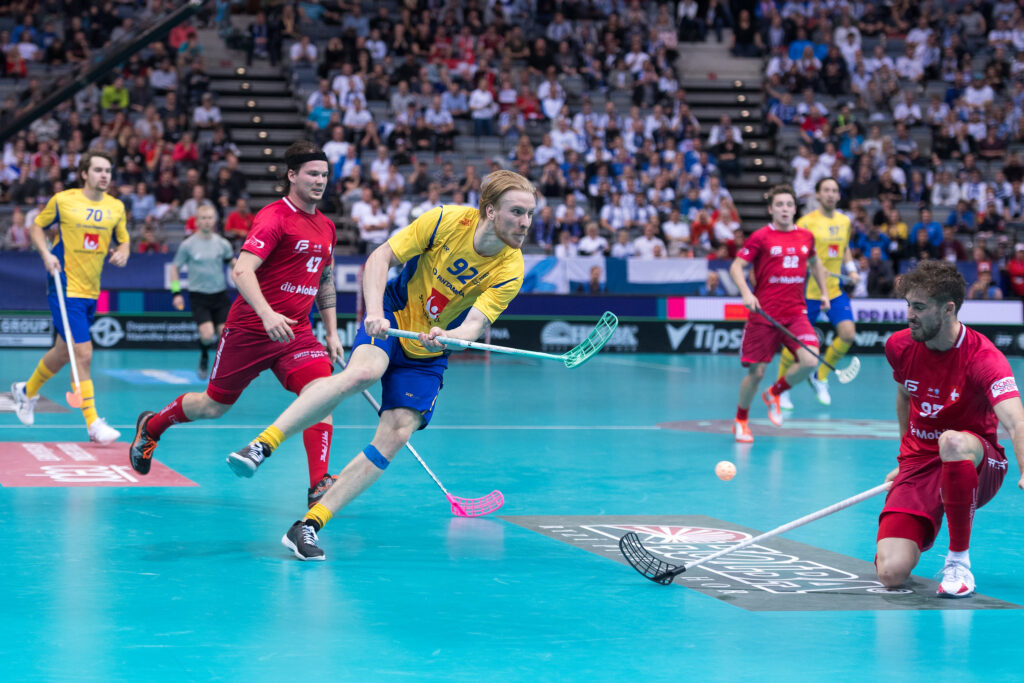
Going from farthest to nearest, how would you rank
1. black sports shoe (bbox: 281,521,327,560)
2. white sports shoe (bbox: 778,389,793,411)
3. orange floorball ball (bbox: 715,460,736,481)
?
white sports shoe (bbox: 778,389,793,411) → orange floorball ball (bbox: 715,460,736,481) → black sports shoe (bbox: 281,521,327,560)

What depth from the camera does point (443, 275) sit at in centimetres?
642

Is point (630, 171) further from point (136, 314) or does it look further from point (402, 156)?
point (136, 314)

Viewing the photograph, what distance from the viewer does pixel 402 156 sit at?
76.6ft

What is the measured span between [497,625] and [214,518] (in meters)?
2.65

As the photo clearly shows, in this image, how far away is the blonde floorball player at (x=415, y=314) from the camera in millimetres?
6141

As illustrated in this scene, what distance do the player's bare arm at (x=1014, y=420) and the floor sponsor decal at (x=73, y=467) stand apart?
195 inches

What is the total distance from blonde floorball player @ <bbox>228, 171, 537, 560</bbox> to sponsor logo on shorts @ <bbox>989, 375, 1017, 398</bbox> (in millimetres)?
2129

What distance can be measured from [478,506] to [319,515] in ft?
4.79

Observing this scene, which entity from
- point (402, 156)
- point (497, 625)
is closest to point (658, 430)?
point (497, 625)

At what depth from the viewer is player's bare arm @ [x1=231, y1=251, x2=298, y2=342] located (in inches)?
259

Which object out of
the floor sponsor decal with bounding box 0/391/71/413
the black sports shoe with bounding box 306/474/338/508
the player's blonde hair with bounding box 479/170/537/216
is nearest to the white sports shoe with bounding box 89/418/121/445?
the floor sponsor decal with bounding box 0/391/71/413

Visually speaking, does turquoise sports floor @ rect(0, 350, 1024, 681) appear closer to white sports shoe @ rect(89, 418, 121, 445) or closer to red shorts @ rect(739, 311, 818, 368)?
white sports shoe @ rect(89, 418, 121, 445)

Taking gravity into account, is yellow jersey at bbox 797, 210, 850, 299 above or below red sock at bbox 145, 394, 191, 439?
above

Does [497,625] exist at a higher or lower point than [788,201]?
lower
